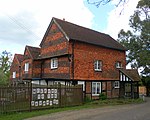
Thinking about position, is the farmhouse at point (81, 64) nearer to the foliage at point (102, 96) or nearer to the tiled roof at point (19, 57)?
the foliage at point (102, 96)

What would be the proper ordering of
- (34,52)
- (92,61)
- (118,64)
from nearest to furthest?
1. (92,61)
2. (118,64)
3. (34,52)

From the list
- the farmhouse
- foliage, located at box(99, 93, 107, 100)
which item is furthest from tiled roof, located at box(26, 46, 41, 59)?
foliage, located at box(99, 93, 107, 100)

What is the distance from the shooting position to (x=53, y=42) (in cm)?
3167

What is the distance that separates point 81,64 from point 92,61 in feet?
6.26

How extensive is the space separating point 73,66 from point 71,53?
1.47m

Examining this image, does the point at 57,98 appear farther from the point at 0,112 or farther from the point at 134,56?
the point at 134,56

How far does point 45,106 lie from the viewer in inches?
770

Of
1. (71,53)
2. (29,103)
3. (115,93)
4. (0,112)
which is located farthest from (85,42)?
(0,112)

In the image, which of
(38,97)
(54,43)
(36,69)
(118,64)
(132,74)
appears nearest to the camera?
(38,97)

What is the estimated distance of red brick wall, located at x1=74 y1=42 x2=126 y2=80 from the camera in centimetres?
2845

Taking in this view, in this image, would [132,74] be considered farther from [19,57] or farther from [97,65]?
[19,57]

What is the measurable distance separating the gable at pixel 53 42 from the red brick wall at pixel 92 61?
1749mm

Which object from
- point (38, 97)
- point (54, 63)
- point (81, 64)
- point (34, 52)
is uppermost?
point (34, 52)

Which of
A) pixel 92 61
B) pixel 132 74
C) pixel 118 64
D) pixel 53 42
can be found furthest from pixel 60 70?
pixel 132 74
